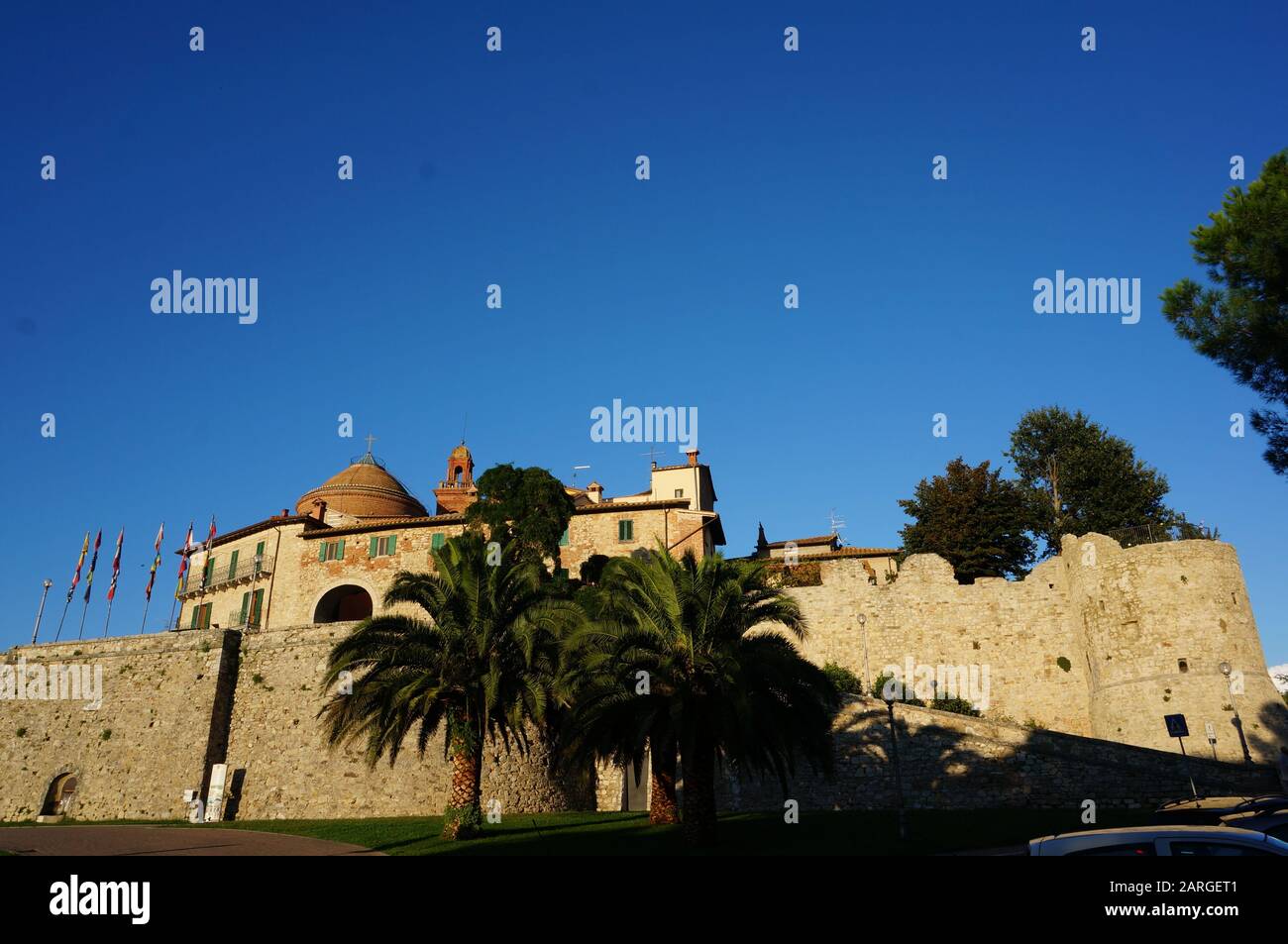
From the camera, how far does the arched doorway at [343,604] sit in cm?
4744

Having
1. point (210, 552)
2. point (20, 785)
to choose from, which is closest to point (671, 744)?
point (20, 785)

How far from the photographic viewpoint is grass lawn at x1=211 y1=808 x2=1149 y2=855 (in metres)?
19.4

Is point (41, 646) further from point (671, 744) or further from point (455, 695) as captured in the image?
point (671, 744)

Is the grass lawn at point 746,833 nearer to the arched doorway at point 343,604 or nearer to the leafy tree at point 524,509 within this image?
the leafy tree at point 524,509

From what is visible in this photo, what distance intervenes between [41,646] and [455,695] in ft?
86.8

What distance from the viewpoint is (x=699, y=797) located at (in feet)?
64.8

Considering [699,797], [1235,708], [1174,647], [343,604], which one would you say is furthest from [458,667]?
[343,604]

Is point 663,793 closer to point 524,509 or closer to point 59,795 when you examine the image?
point 524,509

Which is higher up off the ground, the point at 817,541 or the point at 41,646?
the point at 817,541

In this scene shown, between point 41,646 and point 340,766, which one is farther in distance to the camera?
point 41,646

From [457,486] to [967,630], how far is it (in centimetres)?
3594
